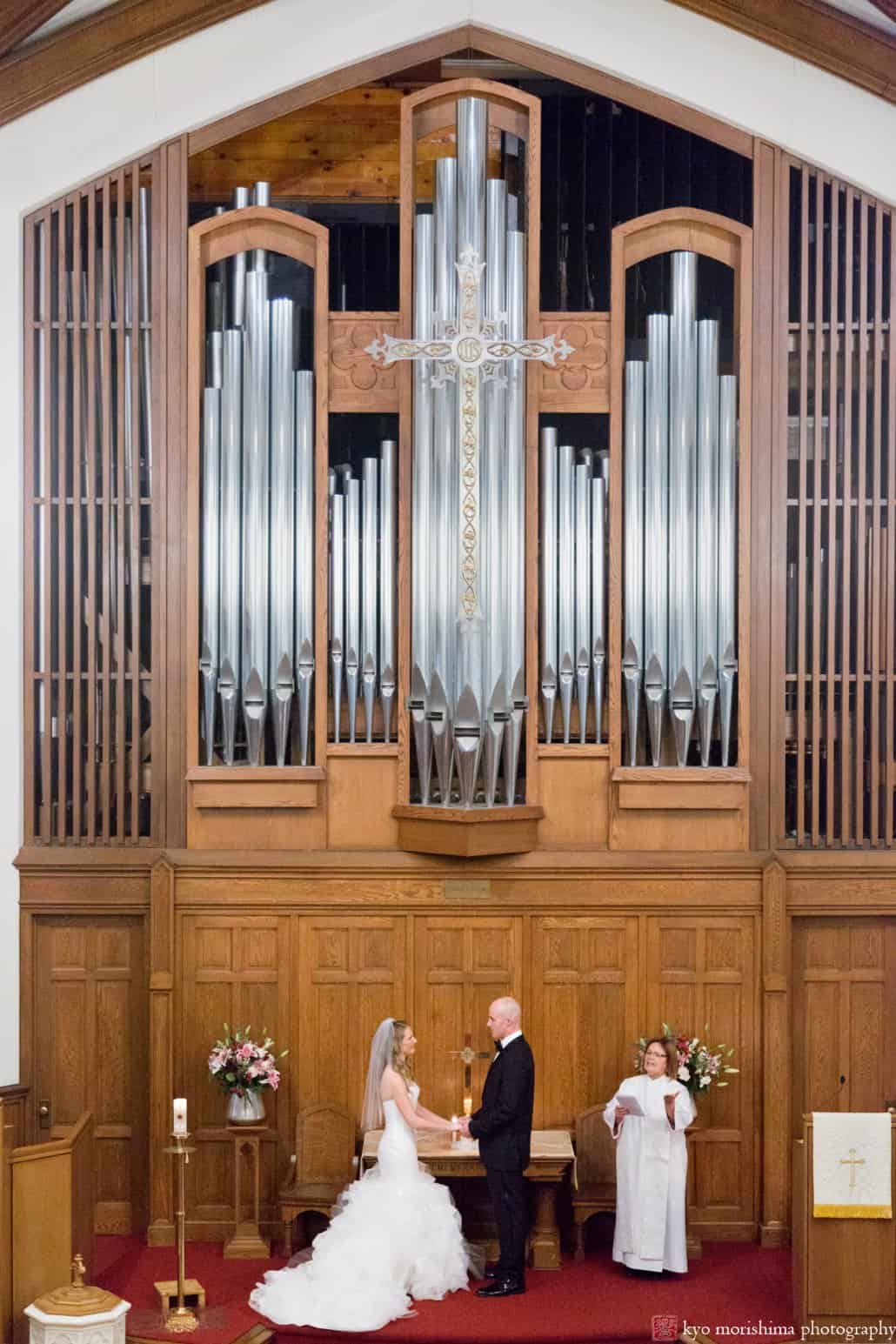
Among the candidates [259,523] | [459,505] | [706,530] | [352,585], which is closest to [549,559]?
[459,505]

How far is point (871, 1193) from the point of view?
26.6 ft

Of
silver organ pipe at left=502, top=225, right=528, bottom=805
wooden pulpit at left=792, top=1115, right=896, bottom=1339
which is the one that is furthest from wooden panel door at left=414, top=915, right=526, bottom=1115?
wooden pulpit at left=792, top=1115, right=896, bottom=1339

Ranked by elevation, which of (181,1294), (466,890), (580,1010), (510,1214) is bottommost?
(181,1294)

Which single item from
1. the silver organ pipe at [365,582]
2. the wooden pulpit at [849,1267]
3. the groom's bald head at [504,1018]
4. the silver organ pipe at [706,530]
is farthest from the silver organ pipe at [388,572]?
the wooden pulpit at [849,1267]

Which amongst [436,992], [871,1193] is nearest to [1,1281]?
[436,992]

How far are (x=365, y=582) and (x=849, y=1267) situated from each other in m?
4.34

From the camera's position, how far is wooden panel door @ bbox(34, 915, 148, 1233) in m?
10.0

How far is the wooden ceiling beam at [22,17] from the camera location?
9133 mm

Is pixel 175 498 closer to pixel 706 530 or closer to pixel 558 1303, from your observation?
pixel 706 530

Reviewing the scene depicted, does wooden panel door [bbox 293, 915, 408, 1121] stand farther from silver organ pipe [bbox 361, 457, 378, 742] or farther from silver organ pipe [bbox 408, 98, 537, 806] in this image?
silver organ pipe [bbox 361, 457, 378, 742]

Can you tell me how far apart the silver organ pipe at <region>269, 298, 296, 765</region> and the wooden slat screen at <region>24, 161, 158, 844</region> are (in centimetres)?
71

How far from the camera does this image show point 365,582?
9.81 metres

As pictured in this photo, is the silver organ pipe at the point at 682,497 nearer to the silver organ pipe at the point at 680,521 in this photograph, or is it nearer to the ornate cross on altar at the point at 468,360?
the silver organ pipe at the point at 680,521

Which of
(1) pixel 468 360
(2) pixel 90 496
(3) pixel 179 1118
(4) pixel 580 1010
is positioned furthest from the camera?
(2) pixel 90 496
